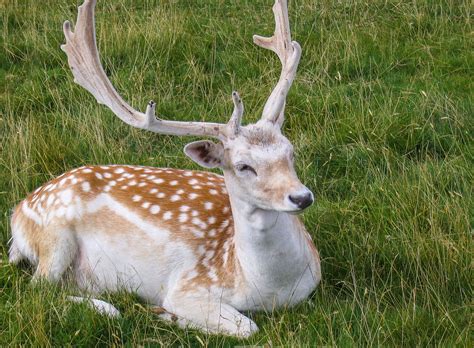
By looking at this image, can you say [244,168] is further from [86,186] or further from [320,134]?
[320,134]

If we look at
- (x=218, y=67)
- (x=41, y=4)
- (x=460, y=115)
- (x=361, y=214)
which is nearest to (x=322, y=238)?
(x=361, y=214)

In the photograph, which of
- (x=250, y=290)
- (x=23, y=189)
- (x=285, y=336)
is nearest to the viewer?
(x=285, y=336)

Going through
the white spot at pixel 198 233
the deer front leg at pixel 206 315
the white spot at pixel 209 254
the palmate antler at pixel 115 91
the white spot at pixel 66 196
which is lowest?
the deer front leg at pixel 206 315

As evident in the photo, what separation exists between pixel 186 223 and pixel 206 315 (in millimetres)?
472

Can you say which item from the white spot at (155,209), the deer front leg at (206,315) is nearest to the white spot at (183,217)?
the white spot at (155,209)

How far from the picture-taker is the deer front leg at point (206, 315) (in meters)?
3.89

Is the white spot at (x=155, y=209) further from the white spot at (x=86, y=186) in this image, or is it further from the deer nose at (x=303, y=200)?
the deer nose at (x=303, y=200)

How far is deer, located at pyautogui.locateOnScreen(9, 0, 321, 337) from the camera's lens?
3.79 m

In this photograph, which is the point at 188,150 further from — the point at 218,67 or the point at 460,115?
the point at 218,67

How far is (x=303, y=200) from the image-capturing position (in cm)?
346

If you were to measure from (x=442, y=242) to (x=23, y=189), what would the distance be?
2.31 metres

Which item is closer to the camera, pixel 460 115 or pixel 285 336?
pixel 285 336

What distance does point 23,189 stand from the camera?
203 inches

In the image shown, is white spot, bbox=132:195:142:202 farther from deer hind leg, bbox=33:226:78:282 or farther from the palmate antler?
the palmate antler
